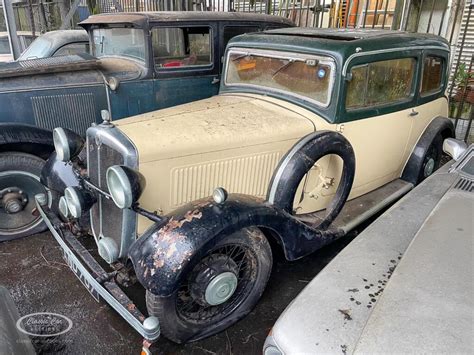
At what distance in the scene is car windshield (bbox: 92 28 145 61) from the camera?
4.03m

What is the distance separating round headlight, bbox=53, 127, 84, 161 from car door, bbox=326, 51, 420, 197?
1882mm

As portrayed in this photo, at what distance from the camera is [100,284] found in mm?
2219

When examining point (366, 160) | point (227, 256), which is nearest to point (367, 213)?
point (366, 160)

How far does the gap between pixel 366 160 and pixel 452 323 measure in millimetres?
2084

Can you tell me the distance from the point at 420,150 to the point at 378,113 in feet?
2.57

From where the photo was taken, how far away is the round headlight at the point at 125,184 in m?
2.07

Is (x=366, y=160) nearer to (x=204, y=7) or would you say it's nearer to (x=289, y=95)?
(x=289, y=95)

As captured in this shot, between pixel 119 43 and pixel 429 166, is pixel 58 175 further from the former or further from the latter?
pixel 429 166

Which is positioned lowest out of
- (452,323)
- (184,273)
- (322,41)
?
(184,273)

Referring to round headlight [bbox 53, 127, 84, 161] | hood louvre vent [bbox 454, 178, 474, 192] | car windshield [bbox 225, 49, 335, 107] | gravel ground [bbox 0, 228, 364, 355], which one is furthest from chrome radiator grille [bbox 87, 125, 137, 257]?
hood louvre vent [bbox 454, 178, 474, 192]

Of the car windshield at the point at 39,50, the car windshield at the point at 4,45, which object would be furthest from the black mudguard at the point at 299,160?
the car windshield at the point at 4,45

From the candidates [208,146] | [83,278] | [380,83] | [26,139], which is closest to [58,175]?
[26,139]

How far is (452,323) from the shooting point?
1286mm

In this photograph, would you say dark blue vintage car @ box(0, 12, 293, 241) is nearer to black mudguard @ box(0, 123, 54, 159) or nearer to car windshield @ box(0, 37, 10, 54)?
black mudguard @ box(0, 123, 54, 159)
